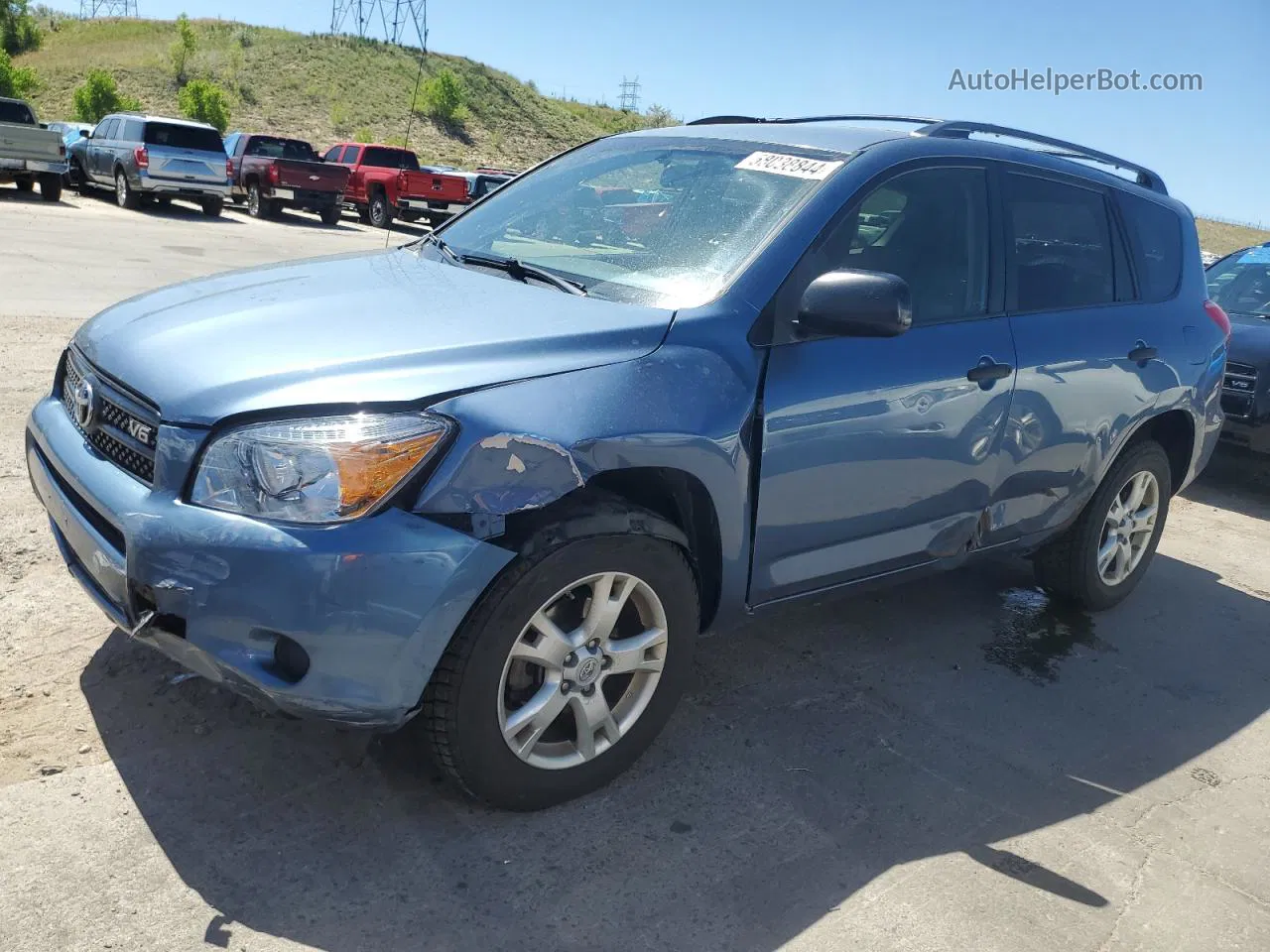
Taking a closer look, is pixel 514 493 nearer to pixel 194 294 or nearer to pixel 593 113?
pixel 194 294

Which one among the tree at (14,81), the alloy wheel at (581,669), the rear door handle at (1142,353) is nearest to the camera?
the alloy wheel at (581,669)

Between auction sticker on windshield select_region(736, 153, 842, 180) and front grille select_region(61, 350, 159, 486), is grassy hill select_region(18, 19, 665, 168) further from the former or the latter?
front grille select_region(61, 350, 159, 486)

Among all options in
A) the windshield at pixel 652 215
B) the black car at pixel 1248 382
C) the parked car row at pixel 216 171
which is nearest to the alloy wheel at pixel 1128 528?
the windshield at pixel 652 215

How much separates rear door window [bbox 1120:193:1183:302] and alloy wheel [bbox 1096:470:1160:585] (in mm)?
822

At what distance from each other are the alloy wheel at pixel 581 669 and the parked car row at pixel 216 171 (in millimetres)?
16682

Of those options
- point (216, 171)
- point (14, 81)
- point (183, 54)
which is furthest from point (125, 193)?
point (183, 54)

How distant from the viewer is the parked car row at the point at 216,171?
792 inches

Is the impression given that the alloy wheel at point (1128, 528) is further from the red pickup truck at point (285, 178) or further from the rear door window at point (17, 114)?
the red pickup truck at point (285, 178)

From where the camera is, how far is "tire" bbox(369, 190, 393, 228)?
2448 centimetres

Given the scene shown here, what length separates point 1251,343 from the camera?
25.1 feet

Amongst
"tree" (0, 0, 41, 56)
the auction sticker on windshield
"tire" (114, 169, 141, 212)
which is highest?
"tree" (0, 0, 41, 56)

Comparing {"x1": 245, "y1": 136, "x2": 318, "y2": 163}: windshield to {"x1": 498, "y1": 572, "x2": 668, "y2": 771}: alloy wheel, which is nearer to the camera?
{"x1": 498, "y1": 572, "x2": 668, "y2": 771}: alloy wheel

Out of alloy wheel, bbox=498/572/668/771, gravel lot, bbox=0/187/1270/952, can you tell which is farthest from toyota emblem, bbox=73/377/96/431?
alloy wheel, bbox=498/572/668/771

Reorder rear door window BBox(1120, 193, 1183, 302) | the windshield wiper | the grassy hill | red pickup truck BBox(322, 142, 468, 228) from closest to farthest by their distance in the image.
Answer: the windshield wiper
rear door window BBox(1120, 193, 1183, 302)
red pickup truck BBox(322, 142, 468, 228)
the grassy hill
